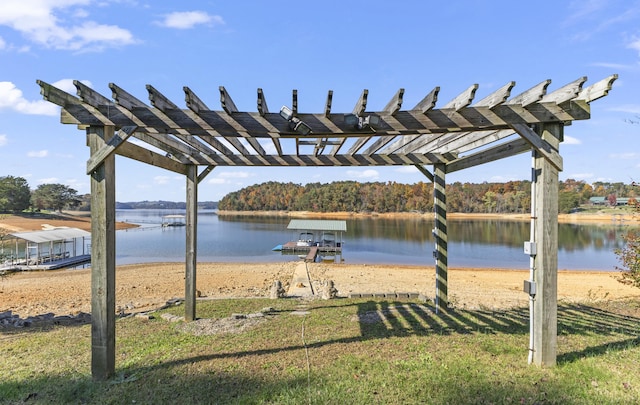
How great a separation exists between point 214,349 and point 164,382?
90 cm

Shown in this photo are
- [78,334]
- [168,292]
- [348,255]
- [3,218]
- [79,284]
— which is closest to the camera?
[78,334]

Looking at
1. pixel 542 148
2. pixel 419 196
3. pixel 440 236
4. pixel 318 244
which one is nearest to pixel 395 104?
pixel 542 148

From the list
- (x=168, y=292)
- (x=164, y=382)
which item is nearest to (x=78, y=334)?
(x=164, y=382)

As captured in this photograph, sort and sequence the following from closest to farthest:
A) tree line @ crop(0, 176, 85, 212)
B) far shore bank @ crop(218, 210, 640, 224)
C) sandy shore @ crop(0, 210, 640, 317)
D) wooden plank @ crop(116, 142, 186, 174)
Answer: wooden plank @ crop(116, 142, 186, 174) < sandy shore @ crop(0, 210, 640, 317) < tree line @ crop(0, 176, 85, 212) < far shore bank @ crop(218, 210, 640, 224)

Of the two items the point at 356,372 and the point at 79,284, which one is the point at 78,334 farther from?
the point at 79,284

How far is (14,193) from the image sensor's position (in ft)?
161

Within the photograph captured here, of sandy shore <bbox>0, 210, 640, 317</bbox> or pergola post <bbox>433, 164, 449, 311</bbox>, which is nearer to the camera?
pergola post <bbox>433, 164, 449, 311</bbox>

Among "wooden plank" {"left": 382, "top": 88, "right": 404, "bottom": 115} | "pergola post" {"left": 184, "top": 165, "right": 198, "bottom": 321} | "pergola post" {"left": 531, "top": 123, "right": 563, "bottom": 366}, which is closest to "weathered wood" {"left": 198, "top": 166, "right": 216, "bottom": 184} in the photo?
"pergola post" {"left": 184, "top": 165, "right": 198, "bottom": 321}

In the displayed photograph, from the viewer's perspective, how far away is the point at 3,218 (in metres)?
44.6

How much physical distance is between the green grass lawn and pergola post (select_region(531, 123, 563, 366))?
0.26m

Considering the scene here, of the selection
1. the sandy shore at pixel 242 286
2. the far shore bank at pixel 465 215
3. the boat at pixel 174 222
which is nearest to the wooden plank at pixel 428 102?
the sandy shore at pixel 242 286

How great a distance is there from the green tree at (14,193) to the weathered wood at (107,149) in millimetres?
57852

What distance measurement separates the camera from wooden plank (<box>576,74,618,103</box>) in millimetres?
2817

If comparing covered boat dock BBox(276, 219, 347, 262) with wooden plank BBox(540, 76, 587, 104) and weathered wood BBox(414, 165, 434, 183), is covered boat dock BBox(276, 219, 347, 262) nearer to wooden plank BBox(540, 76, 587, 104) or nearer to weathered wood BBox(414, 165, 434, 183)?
weathered wood BBox(414, 165, 434, 183)
